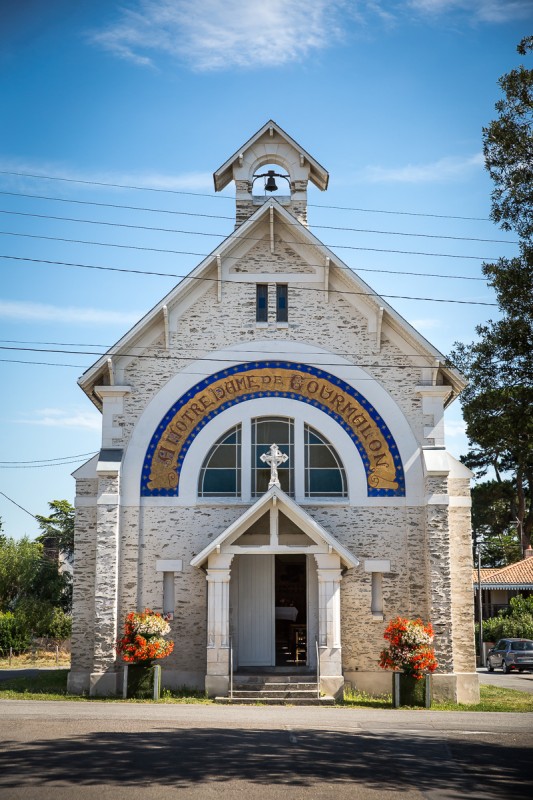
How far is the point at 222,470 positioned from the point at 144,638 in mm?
4609

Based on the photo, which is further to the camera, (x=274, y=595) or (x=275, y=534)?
(x=274, y=595)

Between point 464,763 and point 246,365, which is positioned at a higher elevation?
point 246,365

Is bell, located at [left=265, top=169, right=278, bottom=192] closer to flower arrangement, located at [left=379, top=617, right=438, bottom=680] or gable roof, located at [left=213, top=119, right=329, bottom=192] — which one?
gable roof, located at [left=213, top=119, right=329, bottom=192]

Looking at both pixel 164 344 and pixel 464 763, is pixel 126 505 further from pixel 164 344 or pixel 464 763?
pixel 464 763

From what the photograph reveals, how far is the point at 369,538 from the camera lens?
2203cm

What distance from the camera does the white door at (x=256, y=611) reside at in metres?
22.1

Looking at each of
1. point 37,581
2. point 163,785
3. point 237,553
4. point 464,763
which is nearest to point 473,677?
point 237,553

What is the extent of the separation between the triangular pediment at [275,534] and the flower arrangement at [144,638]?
155 centimetres

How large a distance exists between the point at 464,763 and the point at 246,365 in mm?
13022

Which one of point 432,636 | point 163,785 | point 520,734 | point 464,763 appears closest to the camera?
point 163,785

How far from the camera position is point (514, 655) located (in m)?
36.1

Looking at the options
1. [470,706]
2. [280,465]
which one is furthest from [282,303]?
[470,706]

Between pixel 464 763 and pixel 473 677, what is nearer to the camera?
pixel 464 763

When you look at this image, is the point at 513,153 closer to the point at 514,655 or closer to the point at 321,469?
the point at 321,469
